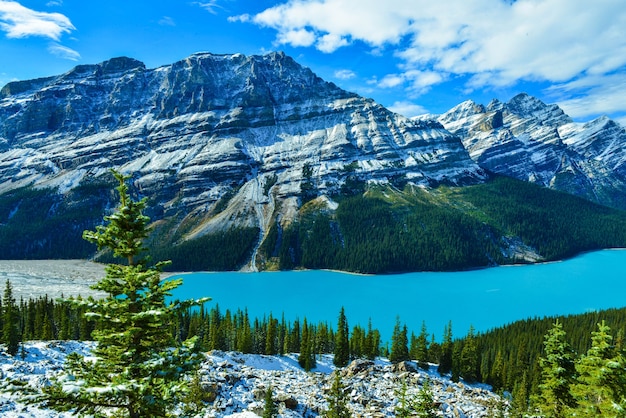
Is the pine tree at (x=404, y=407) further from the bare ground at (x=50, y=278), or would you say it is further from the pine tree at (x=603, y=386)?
the bare ground at (x=50, y=278)

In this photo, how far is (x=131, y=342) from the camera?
9.99 metres

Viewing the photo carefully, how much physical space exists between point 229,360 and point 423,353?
32.8 m

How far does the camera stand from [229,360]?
2109 inches

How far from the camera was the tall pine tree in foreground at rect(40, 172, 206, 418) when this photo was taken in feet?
30.3

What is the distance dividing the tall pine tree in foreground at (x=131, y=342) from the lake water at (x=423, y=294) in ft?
314

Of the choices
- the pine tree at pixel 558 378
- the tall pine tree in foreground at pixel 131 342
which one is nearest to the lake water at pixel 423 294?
the pine tree at pixel 558 378

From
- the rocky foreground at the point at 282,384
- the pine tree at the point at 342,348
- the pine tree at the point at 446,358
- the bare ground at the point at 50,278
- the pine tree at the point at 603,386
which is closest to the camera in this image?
the pine tree at the point at 603,386

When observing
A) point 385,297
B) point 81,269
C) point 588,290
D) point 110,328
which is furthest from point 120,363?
point 81,269

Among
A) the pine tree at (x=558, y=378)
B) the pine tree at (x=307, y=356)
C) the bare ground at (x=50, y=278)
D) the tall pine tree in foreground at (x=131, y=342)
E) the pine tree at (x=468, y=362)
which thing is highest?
the tall pine tree in foreground at (x=131, y=342)

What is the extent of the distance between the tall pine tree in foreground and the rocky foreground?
91.0ft

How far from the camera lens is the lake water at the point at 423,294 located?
11594 centimetres

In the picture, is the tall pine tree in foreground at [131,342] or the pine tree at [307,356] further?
the pine tree at [307,356]

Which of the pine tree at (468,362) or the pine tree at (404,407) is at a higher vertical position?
the pine tree at (404,407)

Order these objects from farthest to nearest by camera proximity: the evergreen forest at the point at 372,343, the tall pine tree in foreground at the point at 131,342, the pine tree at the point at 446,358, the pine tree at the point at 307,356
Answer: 1. the pine tree at the point at 446,358
2. the evergreen forest at the point at 372,343
3. the pine tree at the point at 307,356
4. the tall pine tree in foreground at the point at 131,342
